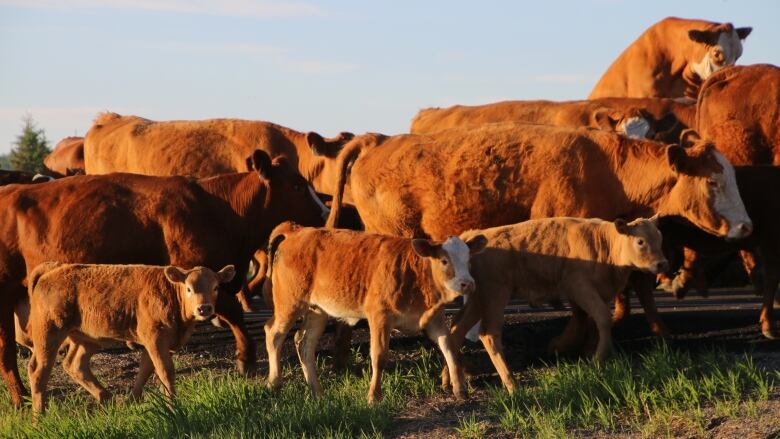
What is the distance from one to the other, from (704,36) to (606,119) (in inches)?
139


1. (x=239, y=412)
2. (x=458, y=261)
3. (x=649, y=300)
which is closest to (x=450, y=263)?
(x=458, y=261)

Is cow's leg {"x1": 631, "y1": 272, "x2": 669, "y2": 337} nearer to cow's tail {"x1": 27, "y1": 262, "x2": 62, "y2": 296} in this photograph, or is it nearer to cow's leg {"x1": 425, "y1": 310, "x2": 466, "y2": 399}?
cow's leg {"x1": 425, "y1": 310, "x2": 466, "y2": 399}

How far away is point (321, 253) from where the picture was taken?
414 inches

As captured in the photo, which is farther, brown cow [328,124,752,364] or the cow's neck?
the cow's neck

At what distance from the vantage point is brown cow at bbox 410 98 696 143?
1445 cm

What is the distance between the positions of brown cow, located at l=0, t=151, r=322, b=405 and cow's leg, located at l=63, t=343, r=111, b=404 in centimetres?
65

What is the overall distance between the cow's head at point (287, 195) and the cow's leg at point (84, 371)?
85.8 inches

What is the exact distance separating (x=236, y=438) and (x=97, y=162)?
9.09 metres

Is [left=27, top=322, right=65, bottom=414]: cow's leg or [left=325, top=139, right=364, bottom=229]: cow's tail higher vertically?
[left=325, top=139, right=364, bottom=229]: cow's tail

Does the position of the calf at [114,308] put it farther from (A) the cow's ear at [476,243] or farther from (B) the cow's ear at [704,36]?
(B) the cow's ear at [704,36]

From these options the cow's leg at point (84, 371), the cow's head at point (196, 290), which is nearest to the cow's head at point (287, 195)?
the cow's head at point (196, 290)

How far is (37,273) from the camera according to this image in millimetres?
10930

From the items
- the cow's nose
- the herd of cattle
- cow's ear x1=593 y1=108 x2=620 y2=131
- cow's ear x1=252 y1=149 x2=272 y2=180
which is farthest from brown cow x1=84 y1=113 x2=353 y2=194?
the cow's nose

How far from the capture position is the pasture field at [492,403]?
28.9 feet
